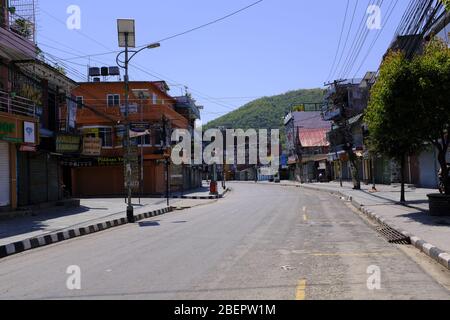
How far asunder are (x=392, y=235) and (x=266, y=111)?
8618 centimetres

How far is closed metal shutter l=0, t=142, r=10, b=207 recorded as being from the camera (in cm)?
2261

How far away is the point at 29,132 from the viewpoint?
23.7 meters

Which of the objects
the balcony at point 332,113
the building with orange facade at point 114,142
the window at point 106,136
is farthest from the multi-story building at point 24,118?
the balcony at point 332,113

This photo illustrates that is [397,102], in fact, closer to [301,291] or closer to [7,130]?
[301,291]

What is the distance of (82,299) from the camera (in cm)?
741

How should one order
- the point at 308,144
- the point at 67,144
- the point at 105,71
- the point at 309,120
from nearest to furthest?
the point at 67,144, the point at 105,71, the point at 308,144, the point at 309,120

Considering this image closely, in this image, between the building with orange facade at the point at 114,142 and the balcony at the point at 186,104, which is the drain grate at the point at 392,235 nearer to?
the building with orange facade at the point at 114,142

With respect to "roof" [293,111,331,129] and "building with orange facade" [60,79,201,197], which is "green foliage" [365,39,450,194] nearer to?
"building with orange facade" [60,79,201,197]

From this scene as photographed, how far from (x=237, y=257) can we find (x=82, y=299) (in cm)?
428

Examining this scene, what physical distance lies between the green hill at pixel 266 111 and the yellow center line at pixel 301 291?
246 ft

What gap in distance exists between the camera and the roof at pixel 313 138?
3445 inches
